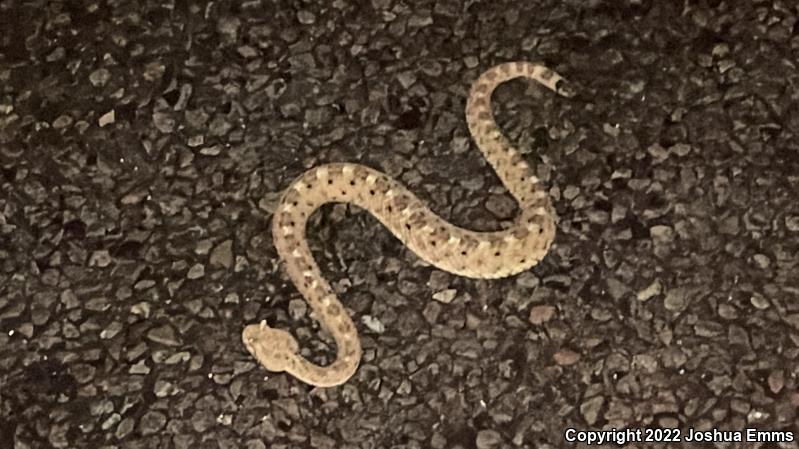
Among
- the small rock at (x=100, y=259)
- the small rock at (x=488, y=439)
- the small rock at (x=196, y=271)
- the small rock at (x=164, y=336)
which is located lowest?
the small rock at (x=488, y=439)

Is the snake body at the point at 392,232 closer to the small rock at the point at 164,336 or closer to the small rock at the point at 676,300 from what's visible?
the small rock at the point at 164,336

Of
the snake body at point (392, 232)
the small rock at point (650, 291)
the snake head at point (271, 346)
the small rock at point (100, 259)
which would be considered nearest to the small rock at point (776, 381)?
the small rock at point (650, 291)

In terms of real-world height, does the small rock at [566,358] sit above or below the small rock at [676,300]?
below

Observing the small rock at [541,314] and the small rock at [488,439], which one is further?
the small rock at [541,314]

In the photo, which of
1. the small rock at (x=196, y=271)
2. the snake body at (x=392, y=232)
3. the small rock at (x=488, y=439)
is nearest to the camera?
the small rock at (x=488, y=439)

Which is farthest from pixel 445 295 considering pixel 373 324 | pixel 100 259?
pixel 100 259

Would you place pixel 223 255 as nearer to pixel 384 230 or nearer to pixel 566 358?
pixel 384 230

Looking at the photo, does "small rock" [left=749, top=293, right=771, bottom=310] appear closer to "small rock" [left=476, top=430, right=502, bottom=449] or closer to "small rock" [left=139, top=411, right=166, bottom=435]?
"small rock" [left=476, top=430, right=502, bottom=449]

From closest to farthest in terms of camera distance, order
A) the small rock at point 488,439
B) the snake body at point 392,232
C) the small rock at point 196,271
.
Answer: the small rock at point 488,439 → the snake body at point 392,232 → the small rock at point 196,271
